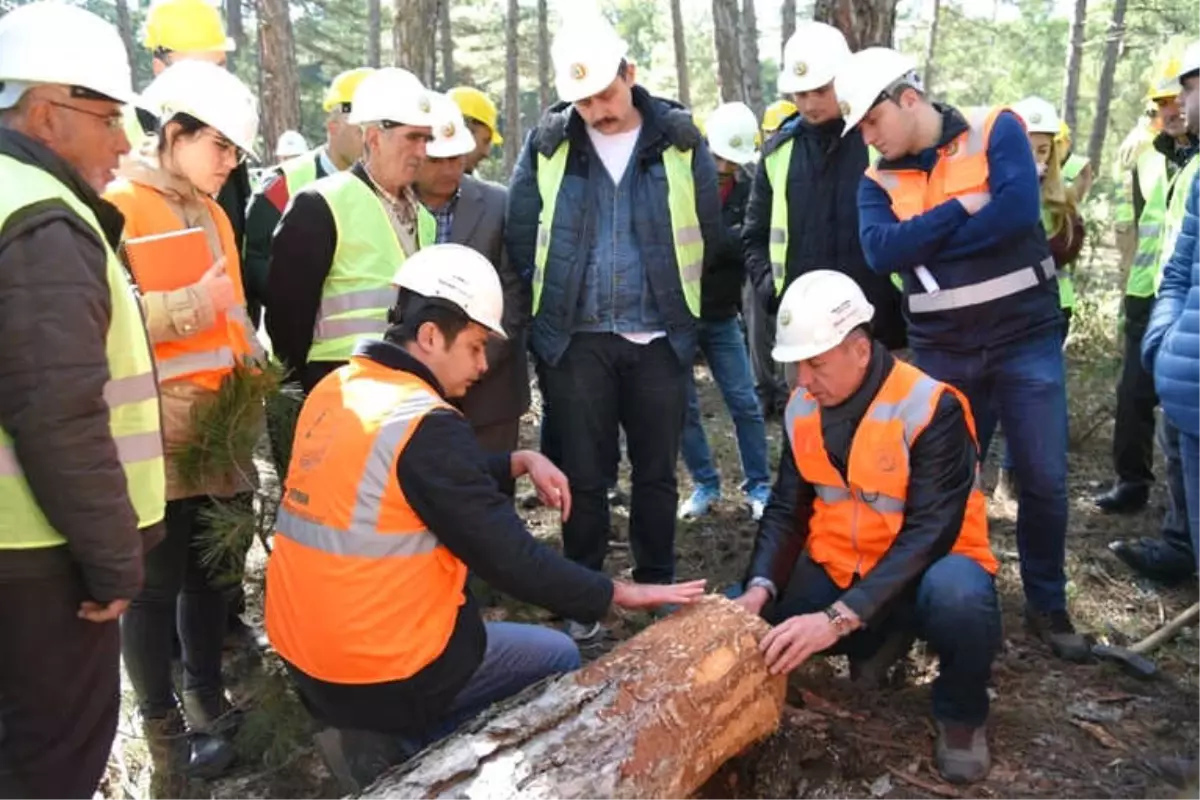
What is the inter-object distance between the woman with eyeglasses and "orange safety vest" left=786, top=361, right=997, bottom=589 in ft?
5.87

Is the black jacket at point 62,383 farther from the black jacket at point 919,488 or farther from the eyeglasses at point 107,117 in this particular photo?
the black jacket at point 919,488

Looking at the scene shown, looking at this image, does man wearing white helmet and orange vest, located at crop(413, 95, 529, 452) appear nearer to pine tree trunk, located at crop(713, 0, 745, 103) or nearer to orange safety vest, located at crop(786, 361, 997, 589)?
orange safety vest, located at crop(786, 361, 997, 589)

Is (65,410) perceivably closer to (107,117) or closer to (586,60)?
(107,117)

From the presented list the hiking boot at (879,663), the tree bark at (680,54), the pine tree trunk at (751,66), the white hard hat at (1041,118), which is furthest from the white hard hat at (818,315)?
the tree bark at (680,54)

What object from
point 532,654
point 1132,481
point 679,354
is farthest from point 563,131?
point 1132,481

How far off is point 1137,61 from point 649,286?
92.3 ft

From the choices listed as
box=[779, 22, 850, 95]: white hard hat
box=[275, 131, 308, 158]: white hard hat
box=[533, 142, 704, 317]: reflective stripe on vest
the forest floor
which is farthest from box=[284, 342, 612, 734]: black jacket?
box=[275, 131, 308, 158]: white hard hat

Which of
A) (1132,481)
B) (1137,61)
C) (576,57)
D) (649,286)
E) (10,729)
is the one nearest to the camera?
(10,729)

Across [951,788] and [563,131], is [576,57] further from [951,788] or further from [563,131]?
[951,788]

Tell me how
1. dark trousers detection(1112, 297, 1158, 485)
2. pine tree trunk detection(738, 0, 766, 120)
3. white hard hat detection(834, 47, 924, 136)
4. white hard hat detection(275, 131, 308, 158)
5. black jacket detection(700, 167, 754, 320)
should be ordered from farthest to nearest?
pine tree trunk detection(738, 0, 766, 120), white hard hat detection(275, 131, 308, 158), black jacket detection(700, 167, 754, 320), dark trousers detection(1112, 297, 1158, 485), white hard hat detection(834, 47, 924, 136)

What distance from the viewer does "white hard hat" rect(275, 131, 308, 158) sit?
9562 millimetres

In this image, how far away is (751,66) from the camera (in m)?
17.1

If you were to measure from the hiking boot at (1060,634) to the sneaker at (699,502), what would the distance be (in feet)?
6.00

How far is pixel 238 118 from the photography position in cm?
299
